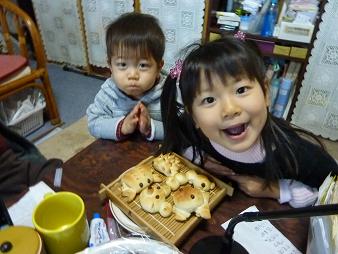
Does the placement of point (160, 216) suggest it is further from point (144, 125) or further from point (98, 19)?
point (98, 19)

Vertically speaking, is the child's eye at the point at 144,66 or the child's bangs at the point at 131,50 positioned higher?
the child's bangs at the point at 131,50

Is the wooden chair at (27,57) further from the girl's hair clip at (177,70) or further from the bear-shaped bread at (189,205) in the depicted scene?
the bear-shaped bread at (189,205)

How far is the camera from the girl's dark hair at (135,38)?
0.97 meters

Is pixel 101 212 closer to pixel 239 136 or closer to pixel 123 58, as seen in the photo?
pixel 239 136

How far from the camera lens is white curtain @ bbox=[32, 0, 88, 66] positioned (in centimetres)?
272

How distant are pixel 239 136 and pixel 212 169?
177 millimetres

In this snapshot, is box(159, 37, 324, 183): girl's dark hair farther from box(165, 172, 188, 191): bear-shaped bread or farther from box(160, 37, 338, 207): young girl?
box(165, 172, 188, 191): bear-shaped bread

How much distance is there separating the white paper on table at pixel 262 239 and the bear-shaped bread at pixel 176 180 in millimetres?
134

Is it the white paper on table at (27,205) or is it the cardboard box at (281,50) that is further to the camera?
the cardboard box at (281,50)

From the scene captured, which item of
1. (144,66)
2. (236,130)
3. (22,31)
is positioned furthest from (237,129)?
(22,31)

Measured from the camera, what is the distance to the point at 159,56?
1.03 m

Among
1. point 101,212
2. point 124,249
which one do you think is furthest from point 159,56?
point 124,249

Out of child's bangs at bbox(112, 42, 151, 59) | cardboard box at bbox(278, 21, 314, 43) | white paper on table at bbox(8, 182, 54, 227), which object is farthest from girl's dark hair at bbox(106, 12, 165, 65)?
Answer: cardboard box at bbox(278, 21, 314, 43)

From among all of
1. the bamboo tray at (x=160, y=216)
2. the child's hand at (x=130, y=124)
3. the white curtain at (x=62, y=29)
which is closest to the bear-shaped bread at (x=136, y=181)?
the bamboo tray at (x=160, y=216)
